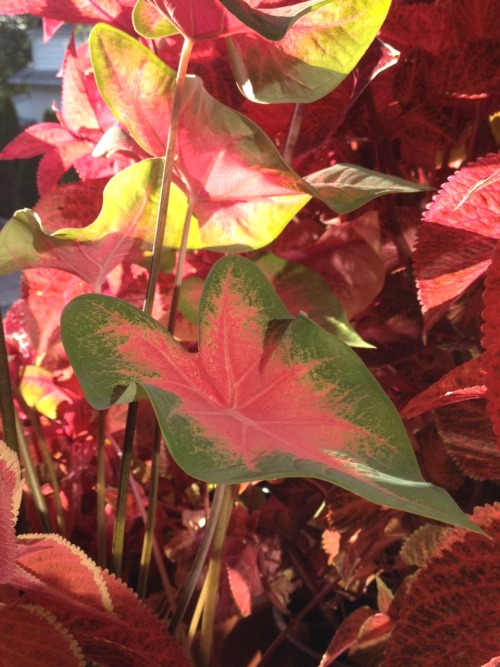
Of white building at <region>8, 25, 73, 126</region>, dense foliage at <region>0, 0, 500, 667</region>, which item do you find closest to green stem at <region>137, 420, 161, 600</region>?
dense foliage at <region>0, 0, 500, 667</region>

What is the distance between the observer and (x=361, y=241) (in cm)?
42

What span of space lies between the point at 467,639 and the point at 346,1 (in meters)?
0.25

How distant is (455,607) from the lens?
28 centimetres

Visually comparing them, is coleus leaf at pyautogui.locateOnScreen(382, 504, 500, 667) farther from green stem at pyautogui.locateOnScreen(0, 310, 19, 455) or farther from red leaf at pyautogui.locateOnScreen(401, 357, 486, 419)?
green stem at pyautogui.locateOnScreen(0, 310, 19, 455)

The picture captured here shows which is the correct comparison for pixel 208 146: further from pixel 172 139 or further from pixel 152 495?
pixel 152 495

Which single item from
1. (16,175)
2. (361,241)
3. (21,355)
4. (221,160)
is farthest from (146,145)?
(16,175)

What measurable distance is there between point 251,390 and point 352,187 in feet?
0.33

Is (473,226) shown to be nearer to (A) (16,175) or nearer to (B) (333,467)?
(B) (333,467)

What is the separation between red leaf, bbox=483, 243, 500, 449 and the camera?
23 cm

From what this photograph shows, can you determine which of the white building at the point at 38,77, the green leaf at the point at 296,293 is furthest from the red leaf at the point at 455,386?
the white building at the point at 38,77

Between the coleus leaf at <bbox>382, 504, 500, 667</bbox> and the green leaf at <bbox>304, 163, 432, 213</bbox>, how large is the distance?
134 mm

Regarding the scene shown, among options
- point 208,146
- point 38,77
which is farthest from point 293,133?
point 38,77

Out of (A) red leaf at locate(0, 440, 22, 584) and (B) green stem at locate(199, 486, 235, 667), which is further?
(B) green stem at locate(199, 486, 235, 667)

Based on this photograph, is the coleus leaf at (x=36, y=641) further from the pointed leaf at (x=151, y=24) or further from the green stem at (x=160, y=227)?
the pointed leaf at (x=151, y=24)
